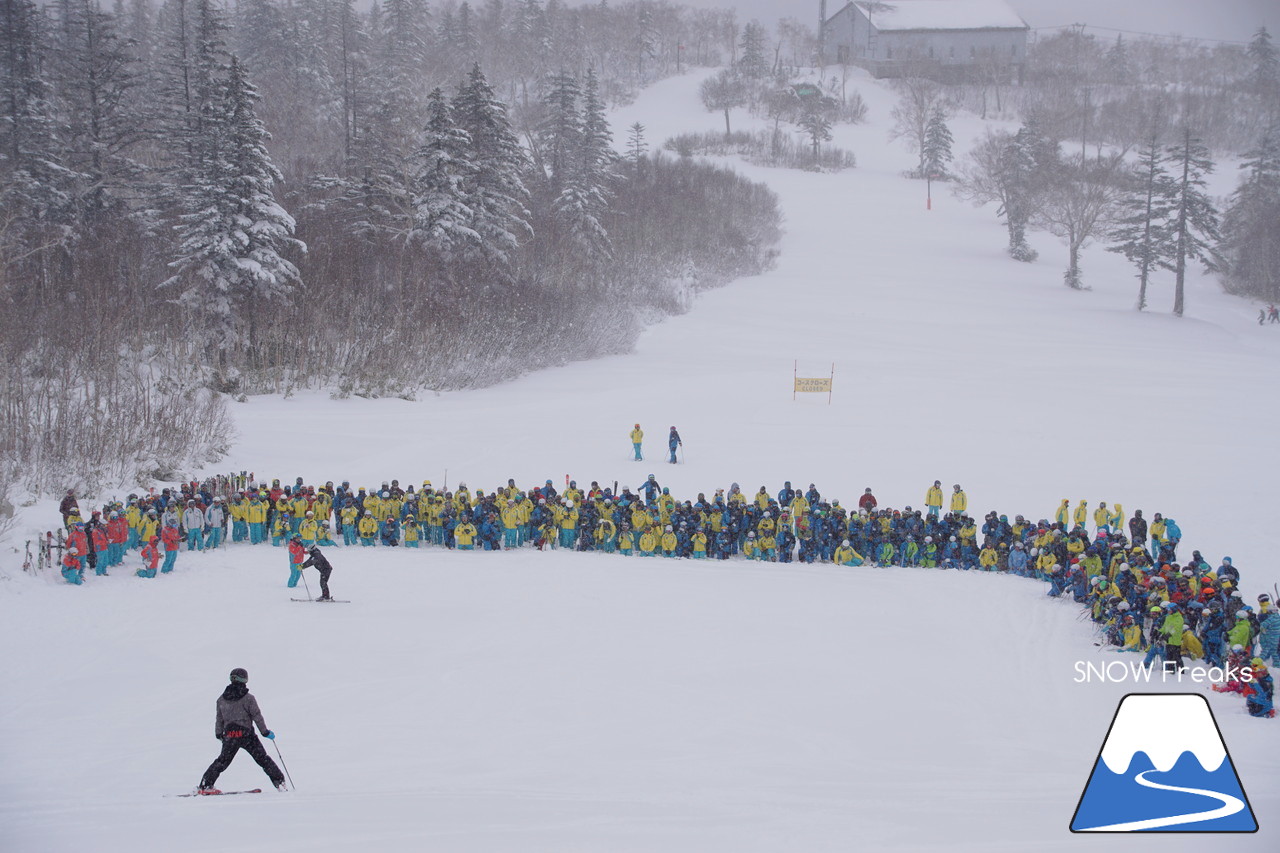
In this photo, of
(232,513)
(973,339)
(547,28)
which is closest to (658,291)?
(973,339)

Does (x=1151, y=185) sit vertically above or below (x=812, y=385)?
above

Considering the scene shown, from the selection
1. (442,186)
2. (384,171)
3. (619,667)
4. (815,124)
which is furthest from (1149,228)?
(619,667)

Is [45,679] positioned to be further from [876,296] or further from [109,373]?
[876,296]

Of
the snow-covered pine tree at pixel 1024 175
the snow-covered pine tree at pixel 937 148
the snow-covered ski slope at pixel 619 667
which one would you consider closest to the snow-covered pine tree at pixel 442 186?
the snow-covered ski slope at pixel 619 667

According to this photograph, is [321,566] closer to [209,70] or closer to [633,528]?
[633,528]

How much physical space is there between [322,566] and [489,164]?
24.0 m

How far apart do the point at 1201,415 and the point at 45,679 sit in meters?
28.8

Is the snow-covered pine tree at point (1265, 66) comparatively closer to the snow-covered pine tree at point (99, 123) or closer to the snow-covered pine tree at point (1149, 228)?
the snow-covered pine tree at point (1149, 228)

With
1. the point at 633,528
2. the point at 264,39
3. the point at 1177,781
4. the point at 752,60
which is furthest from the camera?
the point at 752,60

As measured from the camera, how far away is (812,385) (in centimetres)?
2809

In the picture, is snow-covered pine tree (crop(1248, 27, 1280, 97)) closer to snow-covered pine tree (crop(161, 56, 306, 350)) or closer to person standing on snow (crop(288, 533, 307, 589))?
snow-covered pine tree (crop(161, 56, 306, 350))

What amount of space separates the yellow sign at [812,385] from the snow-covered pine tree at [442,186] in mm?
12831

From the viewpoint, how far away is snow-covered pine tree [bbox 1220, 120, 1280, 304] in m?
46.6

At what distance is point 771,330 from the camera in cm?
3919
